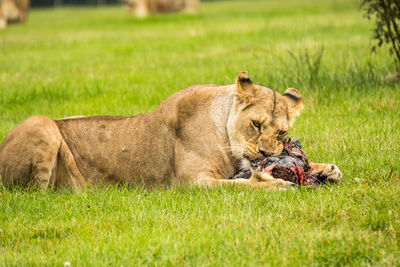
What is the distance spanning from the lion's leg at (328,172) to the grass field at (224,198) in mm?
183

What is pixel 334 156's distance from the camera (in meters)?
5.98

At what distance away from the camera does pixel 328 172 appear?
5.21m

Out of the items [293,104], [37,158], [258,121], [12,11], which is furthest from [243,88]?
[12,11]

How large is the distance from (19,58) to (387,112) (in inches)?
388

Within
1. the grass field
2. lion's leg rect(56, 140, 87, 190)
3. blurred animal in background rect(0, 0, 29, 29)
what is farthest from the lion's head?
blurred animal in background rect(0, 0, 29, 29)

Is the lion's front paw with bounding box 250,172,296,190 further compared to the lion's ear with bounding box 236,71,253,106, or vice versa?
the lion's ear with bounding box 236,71,253,106

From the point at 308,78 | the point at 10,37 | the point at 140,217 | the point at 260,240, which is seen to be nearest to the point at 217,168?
the point at 140,217

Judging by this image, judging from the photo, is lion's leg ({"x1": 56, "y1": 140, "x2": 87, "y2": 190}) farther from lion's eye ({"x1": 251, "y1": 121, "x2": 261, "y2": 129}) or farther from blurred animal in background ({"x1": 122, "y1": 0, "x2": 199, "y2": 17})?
blurred animal in background ({"x1": 122, "y1": 0, "x2": 199, "y2": 17})

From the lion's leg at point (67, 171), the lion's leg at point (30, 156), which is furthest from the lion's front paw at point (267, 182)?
the lion's leg at point (30, 156)

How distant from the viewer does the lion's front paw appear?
4.96 meters

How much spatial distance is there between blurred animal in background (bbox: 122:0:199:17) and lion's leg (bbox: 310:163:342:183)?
73.2 feet

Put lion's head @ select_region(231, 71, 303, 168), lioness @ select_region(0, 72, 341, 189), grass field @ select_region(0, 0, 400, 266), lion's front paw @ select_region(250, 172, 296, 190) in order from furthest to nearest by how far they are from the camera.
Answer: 1. lioness @ select_region(0, 72, 341, 189)
2. lion's head @ select_region(231, 71, 303, 168)
3. lion's front paw @ select_region(250, 172, 296, 190)
4. grass field @ select_region(0, 0, 400, 266)

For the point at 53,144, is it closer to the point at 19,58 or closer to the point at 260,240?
the point at 260,240

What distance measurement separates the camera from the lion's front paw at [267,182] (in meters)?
4.96
